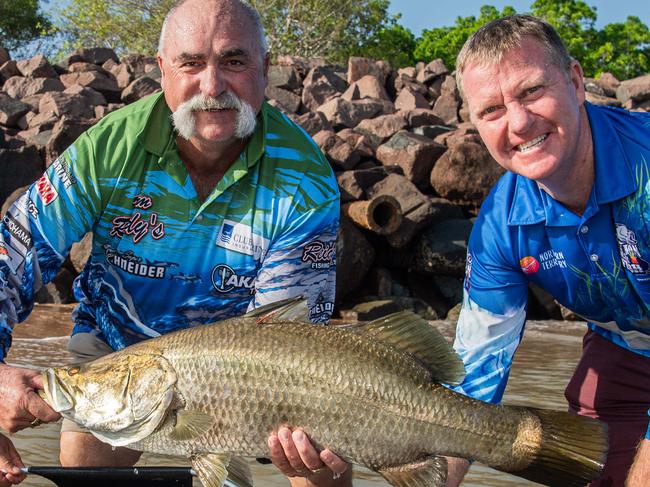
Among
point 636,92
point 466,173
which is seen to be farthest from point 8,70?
point 636,92

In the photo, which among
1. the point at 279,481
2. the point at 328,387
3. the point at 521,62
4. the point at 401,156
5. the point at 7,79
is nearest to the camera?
the point at 328,387

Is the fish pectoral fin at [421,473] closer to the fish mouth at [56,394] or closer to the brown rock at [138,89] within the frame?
the fish mouth at [56,394]

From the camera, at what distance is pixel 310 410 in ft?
10.4

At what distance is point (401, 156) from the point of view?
16000mm

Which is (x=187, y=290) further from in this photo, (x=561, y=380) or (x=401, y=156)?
(x=401, y=156)

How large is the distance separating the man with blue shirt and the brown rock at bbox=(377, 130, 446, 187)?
11.7 metres

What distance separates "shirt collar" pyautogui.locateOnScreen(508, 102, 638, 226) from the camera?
3.71 metres

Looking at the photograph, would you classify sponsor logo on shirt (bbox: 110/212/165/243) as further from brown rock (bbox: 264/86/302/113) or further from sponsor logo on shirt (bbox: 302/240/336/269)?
brown rock (bbox: 264/86/302/113)

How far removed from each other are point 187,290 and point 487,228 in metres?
1.43

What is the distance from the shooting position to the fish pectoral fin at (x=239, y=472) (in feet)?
10.7

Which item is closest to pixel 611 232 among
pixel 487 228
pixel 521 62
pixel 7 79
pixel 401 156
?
pixel 487 228

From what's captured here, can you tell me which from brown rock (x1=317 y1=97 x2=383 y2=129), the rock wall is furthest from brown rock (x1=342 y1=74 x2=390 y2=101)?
brown rock (x1=317 y1=97 x2=383 y2=129)

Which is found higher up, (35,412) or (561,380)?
(35,412)

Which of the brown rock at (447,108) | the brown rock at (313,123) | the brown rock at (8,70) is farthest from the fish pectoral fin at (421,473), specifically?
the brown rock at (8,70)
